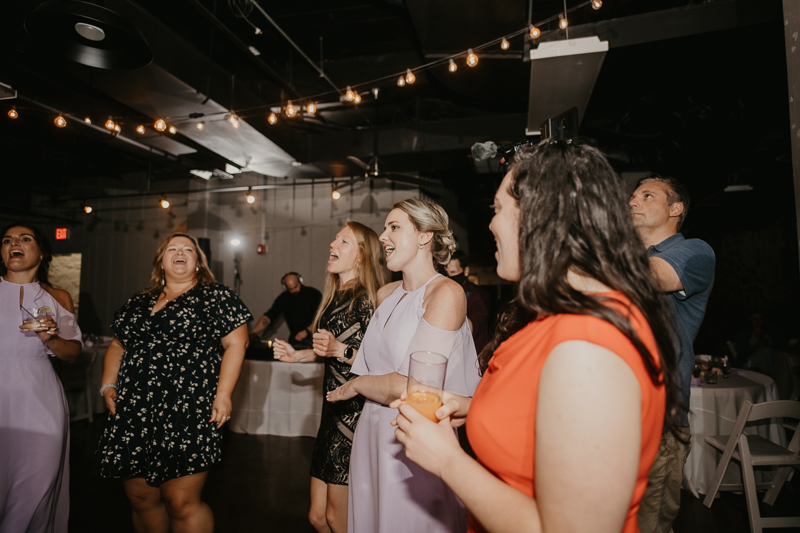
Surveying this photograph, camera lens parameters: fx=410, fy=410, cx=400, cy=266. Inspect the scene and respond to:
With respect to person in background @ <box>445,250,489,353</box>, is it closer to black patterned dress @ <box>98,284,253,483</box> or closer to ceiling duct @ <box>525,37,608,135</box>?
ceiling duct @ <box>525,37,608,135</box>

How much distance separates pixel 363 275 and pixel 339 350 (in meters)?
0.54

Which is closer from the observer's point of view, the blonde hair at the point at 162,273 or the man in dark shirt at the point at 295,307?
the blonde hair at the point at 162,273

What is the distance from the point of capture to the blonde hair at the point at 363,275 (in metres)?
2.24

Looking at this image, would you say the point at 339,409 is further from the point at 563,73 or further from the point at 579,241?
the point at 563,73

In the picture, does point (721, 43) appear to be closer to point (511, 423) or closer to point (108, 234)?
point (511, 423)

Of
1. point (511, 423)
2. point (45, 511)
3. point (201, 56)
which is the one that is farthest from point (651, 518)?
point (201, 56)

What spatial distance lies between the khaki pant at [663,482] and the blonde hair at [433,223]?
4.02 feet

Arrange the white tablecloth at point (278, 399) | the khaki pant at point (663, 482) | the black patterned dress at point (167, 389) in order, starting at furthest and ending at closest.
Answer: the white tablecloth at point (278, 399) → the black patterned dress at point (167, 389) → the khaki pant at point (663, 482)

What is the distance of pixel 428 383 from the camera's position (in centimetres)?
82

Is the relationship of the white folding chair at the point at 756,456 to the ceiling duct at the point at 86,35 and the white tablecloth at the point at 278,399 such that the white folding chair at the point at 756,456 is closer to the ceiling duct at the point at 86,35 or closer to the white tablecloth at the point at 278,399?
the white tablecloth at the point at 278,399

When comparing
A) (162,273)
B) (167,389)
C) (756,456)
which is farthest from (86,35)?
(756,456)

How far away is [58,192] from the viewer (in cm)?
865

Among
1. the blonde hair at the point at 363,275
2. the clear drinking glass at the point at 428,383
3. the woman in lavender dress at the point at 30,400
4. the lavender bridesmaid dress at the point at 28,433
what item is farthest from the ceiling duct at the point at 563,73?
the lavender bridesmaid dress at the point at 28,433

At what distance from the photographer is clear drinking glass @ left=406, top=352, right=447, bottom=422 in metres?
0.82
